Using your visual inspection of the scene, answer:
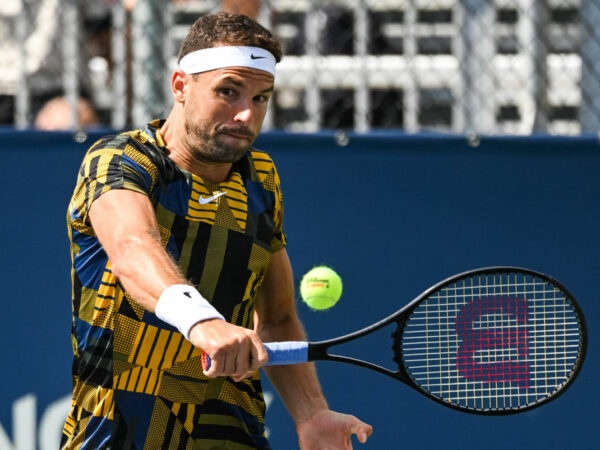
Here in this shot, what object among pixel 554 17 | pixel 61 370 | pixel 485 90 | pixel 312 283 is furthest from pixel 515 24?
pixel 61 370

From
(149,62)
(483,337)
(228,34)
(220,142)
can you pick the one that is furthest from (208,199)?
(149,62)

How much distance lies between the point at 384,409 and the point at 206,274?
181cm

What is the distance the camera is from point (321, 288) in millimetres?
4719

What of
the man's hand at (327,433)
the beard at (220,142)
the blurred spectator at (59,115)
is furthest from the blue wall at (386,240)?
the beard at (220,142)

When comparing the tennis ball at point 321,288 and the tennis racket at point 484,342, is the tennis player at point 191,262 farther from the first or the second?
the tennis ball at point 321,288

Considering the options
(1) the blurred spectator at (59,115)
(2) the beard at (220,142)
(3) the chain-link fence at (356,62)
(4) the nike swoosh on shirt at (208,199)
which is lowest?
(4) the nike swoosh on shirt at (208,199)

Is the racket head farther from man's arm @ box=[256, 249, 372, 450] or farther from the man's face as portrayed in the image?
the man's face

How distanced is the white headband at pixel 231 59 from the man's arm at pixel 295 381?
56 cm

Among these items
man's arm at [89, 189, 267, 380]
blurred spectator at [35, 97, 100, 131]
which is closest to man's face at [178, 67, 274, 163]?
man's arm at [89, 189, 267, 380]

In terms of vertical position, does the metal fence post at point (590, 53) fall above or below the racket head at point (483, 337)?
above

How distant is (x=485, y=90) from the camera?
5.19 meters

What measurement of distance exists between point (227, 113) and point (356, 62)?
2.49 meters

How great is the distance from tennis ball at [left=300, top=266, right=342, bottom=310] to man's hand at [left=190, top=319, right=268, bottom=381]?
6.92 feet

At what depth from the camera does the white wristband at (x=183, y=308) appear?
2566 millimetres
